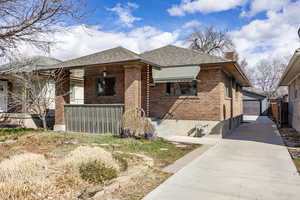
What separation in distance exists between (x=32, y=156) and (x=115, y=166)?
267 cm

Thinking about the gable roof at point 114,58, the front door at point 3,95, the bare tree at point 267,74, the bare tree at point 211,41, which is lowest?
the front door at point 3,95

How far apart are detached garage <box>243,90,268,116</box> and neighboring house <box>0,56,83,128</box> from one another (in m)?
28.6

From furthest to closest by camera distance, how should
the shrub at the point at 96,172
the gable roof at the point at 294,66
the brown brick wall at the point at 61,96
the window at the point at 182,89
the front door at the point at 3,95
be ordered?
the front door at the point at 3,95 < the brown brick wall at the point at 61,96 < the window at the point at 182,89 < the gable roof at the point at 294,66 < the shrub at the point at 96,172

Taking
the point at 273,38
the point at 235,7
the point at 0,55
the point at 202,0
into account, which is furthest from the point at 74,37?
the point at 273,38

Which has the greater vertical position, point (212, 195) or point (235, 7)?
point (235, 7)

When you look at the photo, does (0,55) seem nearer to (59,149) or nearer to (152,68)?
(59,149)

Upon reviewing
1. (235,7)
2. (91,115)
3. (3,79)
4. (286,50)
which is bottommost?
(91,115)

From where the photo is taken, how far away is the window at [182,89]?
1357cm

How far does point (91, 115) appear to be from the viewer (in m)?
13.3

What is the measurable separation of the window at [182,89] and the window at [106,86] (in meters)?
3.84

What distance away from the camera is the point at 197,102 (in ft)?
43.5

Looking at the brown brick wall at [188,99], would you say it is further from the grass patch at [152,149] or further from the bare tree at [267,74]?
the bare tree at [267,74]

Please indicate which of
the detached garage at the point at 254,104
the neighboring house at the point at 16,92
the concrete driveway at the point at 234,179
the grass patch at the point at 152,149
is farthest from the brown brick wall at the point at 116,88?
the detached garage at the point at 254,104

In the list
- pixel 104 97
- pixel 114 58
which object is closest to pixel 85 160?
pixel 114 58
